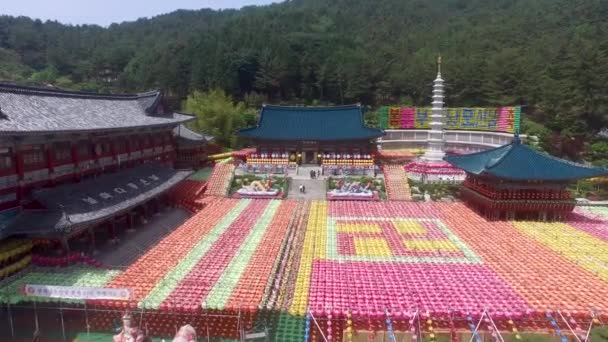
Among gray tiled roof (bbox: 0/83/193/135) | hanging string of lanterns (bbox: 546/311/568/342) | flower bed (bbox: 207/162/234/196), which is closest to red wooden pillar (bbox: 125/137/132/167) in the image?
gray tiled roof (bbox: 0/83/193/135)

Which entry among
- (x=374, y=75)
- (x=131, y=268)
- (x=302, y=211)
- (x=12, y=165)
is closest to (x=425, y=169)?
(x=302, y=211)

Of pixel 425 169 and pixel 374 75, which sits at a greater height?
pixel 374 75

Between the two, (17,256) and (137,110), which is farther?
(137,110)

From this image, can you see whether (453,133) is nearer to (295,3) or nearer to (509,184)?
(509,184)

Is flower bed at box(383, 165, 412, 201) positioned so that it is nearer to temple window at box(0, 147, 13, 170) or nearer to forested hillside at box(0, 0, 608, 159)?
forested hillside at box(0, 0, 608, 159)

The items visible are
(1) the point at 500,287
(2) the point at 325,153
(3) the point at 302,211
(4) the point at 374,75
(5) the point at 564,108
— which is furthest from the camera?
(4) the point at 374,75

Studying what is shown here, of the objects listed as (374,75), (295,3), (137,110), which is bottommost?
(137,110)

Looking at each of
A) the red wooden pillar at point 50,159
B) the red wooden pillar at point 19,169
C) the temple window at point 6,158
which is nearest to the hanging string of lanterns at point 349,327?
the red wooden pillar at point 19,169
